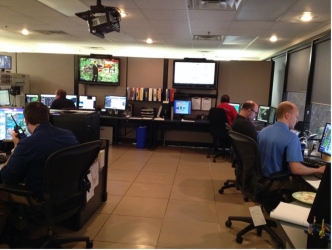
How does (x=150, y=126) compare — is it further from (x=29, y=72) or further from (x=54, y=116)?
(x=54, y=116)

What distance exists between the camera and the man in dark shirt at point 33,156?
2131 mm

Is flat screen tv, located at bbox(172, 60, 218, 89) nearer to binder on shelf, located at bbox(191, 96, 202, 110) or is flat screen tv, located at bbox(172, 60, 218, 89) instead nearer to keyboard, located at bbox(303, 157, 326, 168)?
binder on shelf, located at bbox(191, 96, 202, 110)

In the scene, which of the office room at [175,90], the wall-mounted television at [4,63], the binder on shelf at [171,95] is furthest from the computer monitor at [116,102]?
A: the wall-mounted television at [4,63]

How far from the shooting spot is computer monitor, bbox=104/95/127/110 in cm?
679

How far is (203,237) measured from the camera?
282cm

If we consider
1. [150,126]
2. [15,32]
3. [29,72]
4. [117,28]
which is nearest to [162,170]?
[150,126]

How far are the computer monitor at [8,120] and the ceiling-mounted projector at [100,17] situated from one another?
1.71 metres

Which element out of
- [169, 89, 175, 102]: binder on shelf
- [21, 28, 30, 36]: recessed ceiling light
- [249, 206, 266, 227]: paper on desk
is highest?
[21, 28, 30, 36]: recessed ceiling light

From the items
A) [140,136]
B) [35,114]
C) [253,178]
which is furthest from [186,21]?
[35,114]

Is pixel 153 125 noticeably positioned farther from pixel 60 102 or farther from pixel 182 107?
pixel 60 102

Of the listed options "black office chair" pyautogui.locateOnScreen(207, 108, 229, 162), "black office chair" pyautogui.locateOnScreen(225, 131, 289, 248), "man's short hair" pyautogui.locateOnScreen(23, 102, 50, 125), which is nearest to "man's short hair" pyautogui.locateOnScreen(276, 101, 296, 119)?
"black office chair" pyautogui.locateOnScreen(225, 131, 289, 248)

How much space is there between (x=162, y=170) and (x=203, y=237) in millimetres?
2209

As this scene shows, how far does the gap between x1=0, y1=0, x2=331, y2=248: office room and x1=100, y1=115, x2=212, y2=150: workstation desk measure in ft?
0.08

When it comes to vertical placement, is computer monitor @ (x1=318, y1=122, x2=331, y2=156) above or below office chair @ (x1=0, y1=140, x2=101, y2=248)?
above
